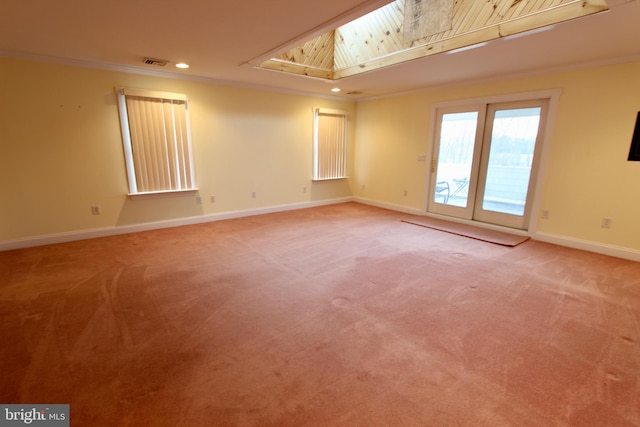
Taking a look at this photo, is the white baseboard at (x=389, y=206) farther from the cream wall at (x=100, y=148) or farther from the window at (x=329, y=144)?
the cream wall at (x=100, y=148)

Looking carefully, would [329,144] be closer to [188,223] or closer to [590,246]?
[188,223]

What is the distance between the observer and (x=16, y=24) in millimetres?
2586

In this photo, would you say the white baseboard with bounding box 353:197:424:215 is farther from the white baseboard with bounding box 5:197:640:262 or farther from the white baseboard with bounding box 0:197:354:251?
the white baseboard with bounding box 0:197:354:251

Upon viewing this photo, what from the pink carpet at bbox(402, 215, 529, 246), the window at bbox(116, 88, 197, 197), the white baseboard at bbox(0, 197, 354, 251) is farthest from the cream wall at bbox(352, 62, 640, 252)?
the window at bbox(116, 88, 197, 197)

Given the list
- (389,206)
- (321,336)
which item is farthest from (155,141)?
(389,206)

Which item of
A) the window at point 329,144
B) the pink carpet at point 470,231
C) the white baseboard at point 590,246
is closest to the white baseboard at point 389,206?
the pink carpet at point 470,231

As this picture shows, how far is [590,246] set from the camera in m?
3.85

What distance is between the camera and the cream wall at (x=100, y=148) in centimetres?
359

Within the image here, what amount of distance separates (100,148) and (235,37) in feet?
8.75

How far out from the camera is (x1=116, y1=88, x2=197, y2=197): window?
418 centimetres

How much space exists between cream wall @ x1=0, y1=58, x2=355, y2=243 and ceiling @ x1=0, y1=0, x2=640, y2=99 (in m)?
0.32

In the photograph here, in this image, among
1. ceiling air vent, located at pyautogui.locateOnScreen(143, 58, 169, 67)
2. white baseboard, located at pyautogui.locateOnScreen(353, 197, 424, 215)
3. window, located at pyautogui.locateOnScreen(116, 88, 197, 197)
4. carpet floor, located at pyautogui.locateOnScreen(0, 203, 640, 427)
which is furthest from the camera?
white baseboard, located at pyautogui.locateOnScreen(353, 197, 424, 215)

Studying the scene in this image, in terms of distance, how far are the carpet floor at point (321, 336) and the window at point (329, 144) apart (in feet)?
10.1

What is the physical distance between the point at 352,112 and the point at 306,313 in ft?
17.9
